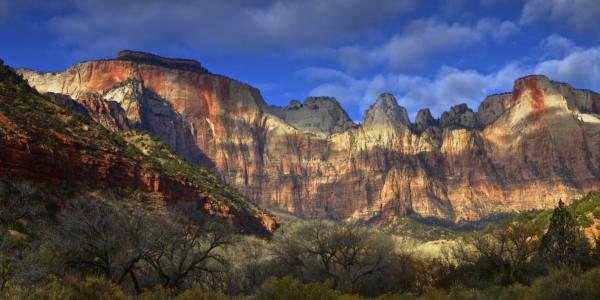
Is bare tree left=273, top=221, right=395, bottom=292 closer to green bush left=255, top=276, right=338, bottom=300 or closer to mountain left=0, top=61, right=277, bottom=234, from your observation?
mountain left=0, top=61, right=277, bottom=234

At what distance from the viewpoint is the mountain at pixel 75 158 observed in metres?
52.2

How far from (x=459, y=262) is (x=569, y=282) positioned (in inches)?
1522

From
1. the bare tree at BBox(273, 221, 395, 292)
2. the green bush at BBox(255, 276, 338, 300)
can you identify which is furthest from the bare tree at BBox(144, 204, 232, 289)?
the bare tree at BBox(273, 221, 395, 292)

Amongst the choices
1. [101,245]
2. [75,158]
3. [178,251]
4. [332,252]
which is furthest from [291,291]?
[75,158]

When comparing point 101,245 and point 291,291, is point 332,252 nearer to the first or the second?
point 101,245

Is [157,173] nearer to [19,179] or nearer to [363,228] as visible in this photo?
[19,179]

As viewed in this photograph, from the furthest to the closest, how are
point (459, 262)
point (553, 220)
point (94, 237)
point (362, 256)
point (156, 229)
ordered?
point (459, 262) < point (362, 256) < point (553, 220) < point (156, 229) < point (94, 237)

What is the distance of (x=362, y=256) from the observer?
56.3m

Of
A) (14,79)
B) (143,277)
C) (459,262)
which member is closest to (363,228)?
(459,262)

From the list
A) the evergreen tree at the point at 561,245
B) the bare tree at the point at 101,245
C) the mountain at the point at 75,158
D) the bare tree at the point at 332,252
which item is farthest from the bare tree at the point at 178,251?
the evergreen tree at the point at 561,245

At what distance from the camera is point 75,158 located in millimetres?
58156

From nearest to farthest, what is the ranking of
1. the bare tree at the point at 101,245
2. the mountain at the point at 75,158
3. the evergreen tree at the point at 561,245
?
the bare tree at the point at 101,245 → the evergreen tree at the point at 561,245 → the mountain at the point at 75,158

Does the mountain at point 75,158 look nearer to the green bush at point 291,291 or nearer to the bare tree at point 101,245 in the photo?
the bare tree at point 101,245

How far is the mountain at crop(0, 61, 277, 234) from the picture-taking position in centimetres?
5222
